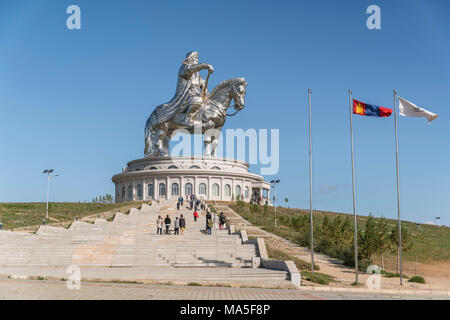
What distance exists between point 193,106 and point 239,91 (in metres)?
6.51

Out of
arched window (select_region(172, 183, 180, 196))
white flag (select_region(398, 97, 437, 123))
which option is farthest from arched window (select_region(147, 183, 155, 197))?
white flag (select_region(398, 97, 437, 123))

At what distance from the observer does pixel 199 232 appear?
31656 mm

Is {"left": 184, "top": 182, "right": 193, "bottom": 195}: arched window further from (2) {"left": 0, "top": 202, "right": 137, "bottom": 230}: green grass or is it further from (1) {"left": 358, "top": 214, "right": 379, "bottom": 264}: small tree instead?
(1) {"left": 358, "top": 214, "right": 379, "bottom": 264}: small tree

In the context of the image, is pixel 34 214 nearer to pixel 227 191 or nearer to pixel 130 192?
pixel 130 192

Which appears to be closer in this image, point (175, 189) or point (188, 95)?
point (188, 95)

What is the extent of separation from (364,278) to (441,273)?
1324 cm

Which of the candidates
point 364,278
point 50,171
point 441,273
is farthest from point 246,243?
point 50,171

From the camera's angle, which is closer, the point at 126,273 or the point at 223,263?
the point at 126,273

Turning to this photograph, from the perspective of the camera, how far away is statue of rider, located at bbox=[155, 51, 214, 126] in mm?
65963

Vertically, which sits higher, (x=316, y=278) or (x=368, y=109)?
(x=368, y=109)

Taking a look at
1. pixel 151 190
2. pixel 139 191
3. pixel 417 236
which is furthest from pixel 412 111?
pixel 139 191

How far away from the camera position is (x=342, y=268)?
2591 cm

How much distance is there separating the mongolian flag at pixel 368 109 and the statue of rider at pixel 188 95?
44307 millimetres
